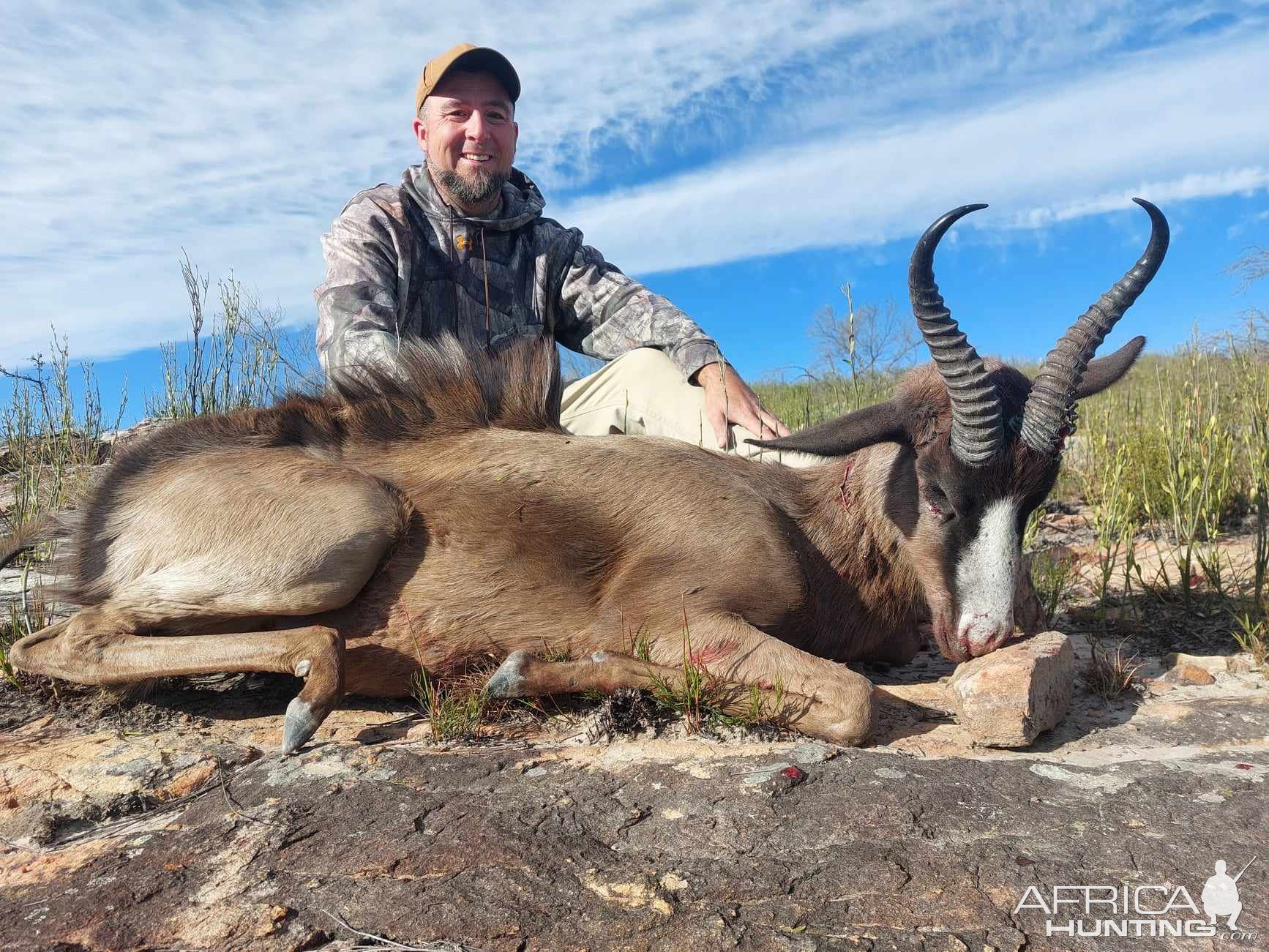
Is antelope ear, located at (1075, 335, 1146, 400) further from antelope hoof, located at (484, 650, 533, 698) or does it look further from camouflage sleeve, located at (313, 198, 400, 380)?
camouflage sleeve, located at (313, 198, 400, 380)

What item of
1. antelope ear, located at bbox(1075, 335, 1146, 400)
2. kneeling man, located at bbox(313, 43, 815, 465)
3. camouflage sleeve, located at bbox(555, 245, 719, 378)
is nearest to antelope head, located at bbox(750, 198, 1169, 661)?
antelope ear, located at bbox(1075, 335, 1146, 400)

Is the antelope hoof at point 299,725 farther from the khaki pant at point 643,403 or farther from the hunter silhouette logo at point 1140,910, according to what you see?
the khaki pant at point 643,403

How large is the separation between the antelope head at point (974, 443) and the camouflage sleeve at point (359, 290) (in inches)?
103

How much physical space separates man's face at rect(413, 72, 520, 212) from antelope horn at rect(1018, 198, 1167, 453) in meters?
4.09

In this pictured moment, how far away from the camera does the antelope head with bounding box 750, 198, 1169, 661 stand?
375 centimetres

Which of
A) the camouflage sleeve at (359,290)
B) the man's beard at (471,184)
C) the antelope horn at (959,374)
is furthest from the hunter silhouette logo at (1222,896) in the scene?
the man's beard at (471,184)

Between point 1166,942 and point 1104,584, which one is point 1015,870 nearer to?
point 1166,942

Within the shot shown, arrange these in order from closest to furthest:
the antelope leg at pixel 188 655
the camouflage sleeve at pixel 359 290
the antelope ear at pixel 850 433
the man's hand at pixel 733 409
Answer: the antelope leg at pixel 188 655 < the antelope ear at pixel 850 433 < the camouflage sleeve at pixel 359 290 < the man's hand at pixel 733 409

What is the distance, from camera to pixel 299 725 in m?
3.19

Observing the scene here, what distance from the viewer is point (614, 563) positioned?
3949 millimetres

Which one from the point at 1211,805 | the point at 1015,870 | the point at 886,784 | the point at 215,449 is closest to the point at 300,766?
the point at 215,449

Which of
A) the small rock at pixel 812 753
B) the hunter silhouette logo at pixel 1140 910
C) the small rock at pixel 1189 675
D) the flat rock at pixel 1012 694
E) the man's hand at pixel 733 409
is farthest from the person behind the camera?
the man's hand at pixel 733 409

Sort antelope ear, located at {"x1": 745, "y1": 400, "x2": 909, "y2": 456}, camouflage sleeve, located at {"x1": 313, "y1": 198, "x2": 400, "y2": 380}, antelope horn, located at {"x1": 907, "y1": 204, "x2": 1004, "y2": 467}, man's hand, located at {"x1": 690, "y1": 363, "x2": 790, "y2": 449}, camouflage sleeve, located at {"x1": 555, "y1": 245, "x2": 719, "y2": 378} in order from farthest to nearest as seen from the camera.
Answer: camouflage sleeve, located at {"x1": 555, "y1": 245, "x2": 719, "y2": 378} < man's hand, located at {"x1": 690, "y1": 363, "x2": 790, "y2": 449} < camouflage sleeve, located at {"x1": 313, "y1": 198, "x2": 400, "y2": 380} < antelope ear, located at {"x1": 745, "y1": 400, "x2": 909, "y2": 456} < antelope horn, located at {"x1": 907, "y1": 204, "x2": 1004, "y2": 467}

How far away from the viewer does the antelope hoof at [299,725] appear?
317 cm
